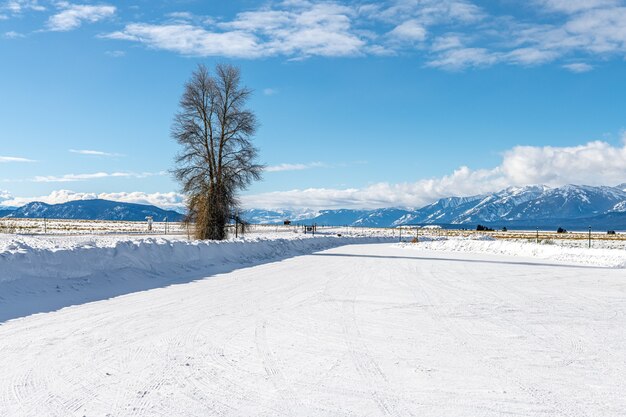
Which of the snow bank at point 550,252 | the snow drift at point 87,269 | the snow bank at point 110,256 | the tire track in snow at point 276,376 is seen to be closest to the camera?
the tire track in snow at point 276,376

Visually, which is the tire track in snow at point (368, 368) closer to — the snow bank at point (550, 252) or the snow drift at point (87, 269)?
the snow drift at point (87, 269)

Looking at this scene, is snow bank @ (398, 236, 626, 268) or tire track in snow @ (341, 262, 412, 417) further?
snow bank @ (398, 236, 626, 268)

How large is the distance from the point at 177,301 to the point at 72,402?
6.82 meters

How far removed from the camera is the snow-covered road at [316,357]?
17.5 feet

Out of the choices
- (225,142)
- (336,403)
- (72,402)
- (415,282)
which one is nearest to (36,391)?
(72,402)

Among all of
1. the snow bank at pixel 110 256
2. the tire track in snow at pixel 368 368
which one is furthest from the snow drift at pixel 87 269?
the tire track in snow at pixel 368 368

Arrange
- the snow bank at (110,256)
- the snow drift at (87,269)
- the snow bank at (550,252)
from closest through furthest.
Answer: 1. the snow drift at (87,269)
2. the snow bank at (110,256)
3. the snow bank at (550,252)

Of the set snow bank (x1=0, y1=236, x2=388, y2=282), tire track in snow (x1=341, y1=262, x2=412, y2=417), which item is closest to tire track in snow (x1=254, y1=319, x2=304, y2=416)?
tire track in snow (x1=341, y1=262, x2=412, y2=417)

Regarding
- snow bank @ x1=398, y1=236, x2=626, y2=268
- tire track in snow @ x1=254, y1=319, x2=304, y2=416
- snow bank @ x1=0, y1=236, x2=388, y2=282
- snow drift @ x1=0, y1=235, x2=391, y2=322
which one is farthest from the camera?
snow bank @ x1=398, y1=236, x2=626, y2=268

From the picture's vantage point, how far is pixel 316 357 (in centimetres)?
714

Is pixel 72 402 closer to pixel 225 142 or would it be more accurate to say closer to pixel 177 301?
pixel 177 301

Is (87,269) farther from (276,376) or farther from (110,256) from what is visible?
(276,376)

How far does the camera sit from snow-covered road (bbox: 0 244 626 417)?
5.34 metres

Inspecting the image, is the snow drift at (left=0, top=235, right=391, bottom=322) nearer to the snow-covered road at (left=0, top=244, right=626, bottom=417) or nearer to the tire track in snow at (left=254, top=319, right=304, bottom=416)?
the snow-covered road at (left=0, top=244, right=626, bottom=417)
